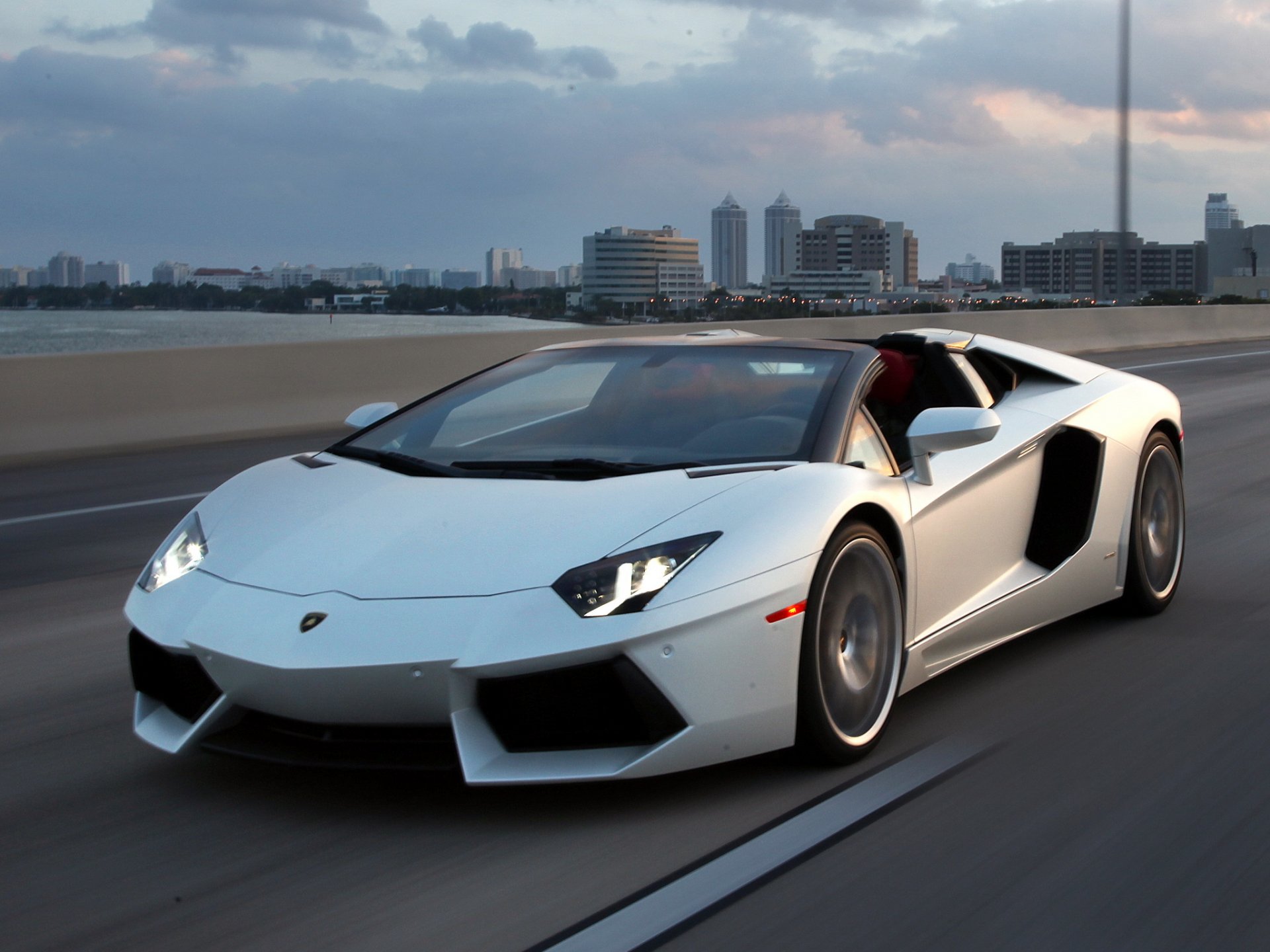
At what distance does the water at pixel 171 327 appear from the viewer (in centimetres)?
1103

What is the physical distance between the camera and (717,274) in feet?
47.0

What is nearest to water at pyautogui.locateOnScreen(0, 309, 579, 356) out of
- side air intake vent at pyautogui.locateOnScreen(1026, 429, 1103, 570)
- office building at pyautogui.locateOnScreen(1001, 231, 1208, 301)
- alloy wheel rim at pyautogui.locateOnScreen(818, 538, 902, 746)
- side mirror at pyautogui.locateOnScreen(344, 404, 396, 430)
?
side mirror at pyautogui.locateOnScreen(344, 404, 396, 430)

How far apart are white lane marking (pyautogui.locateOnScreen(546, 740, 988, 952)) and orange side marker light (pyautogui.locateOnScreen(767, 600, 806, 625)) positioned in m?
0.46

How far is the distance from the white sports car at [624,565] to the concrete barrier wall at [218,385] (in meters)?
3.91

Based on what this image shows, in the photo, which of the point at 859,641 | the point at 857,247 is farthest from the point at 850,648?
the point at 857,247

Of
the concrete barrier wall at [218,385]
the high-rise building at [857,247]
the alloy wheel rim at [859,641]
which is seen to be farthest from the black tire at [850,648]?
the high-rise building at [857,247]

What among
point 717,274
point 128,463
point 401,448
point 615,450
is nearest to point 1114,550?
point 615,450

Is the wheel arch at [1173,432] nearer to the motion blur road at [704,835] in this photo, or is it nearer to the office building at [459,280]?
the motion blur road at [704,835]

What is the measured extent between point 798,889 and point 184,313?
11.4 metres

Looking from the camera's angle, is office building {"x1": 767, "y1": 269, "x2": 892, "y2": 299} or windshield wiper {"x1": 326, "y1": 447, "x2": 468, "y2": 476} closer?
windshield wiper {"x1": 326, "y1": 447, "x2": 468, "y2": 476}

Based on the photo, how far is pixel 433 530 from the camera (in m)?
3.75

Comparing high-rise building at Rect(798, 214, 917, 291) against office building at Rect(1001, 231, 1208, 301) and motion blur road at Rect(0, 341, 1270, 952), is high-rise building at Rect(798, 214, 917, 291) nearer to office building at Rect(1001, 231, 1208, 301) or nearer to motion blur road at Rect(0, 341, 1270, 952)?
office building at Rect(1001, 231, 1208, 301)

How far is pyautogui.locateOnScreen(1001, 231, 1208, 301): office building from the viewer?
27.2 meters

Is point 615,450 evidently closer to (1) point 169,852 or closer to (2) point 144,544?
(1) point 169,852
